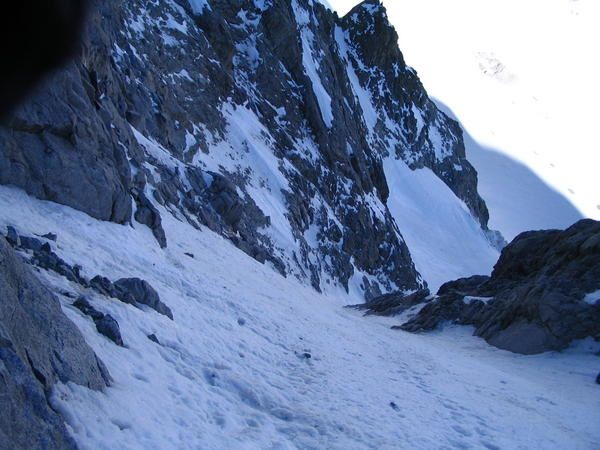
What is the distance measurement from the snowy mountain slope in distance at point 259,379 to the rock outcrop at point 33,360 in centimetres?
27

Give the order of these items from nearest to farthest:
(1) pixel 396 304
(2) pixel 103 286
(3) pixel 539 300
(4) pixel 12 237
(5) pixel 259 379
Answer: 1. (4) pixel 12 237
2. (2) pixel 103 286
3. (5) pixel 259 379
4. (3) pixel 539 300
5. (1) pixel 396 304

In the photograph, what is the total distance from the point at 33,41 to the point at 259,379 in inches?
340

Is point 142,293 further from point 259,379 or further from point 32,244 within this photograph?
point 259,379

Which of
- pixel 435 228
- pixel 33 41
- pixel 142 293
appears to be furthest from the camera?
pixel 435 228

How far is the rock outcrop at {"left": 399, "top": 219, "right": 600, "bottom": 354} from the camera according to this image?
20.8m

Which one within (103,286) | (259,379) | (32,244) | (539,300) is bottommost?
(259,379)

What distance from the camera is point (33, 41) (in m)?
1.99

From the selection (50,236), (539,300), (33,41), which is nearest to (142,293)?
(50,236)

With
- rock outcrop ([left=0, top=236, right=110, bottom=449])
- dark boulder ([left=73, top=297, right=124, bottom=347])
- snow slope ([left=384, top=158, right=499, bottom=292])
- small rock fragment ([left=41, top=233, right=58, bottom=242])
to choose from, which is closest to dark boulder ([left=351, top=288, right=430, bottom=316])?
small rock fragment ([left=41, top=233, right=58, bottom=242])

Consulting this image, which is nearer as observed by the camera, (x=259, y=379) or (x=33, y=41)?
(x=33, y=41)

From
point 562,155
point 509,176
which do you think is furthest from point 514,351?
point 562,155

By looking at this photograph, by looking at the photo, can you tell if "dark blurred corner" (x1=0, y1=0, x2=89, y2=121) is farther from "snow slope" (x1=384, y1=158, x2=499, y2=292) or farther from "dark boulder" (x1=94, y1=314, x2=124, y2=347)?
"snow slope" (x1=384, y1=158, x2=499, y2=292)

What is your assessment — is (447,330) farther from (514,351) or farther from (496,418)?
(496,418)

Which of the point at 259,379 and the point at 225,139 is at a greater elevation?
the point at 225,139
